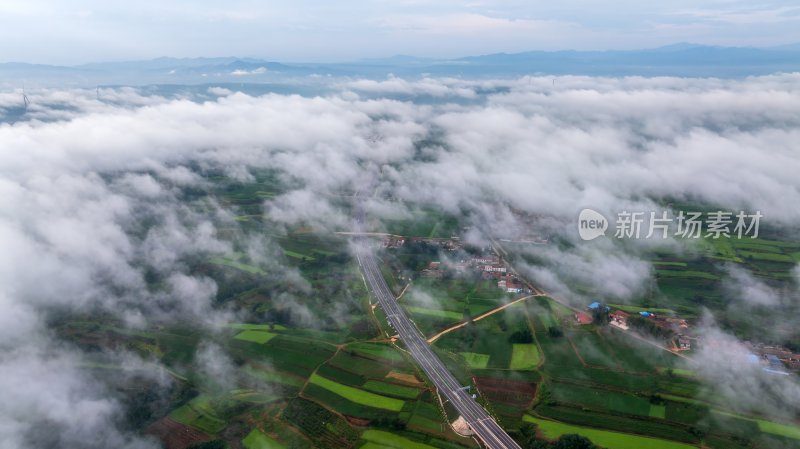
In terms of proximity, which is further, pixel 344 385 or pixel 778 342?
Result: pixel 778 342

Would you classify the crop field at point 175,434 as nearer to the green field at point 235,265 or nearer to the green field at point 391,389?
the green field at point 391,389

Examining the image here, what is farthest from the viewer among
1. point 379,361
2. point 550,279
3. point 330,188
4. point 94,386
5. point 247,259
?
point 330,188

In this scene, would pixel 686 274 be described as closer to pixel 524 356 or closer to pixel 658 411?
pixel 524 356

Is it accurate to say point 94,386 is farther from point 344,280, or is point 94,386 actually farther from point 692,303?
point 692,303

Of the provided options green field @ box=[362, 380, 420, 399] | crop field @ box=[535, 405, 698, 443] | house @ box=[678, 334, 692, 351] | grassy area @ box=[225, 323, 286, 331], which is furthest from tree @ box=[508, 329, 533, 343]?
grassy area @ box=[225, 323, 286, 331]

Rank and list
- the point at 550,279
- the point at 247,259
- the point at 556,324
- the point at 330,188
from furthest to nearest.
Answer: the point at 330,188 < the point at 247,259 < the point at 550,279 < the point at 556,324

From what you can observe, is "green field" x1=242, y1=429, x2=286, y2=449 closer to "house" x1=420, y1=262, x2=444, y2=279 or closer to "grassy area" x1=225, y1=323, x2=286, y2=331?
"grassy area" x1=225, y1=323, x2=286, y2=331

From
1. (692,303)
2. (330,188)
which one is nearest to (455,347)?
(692,303)
